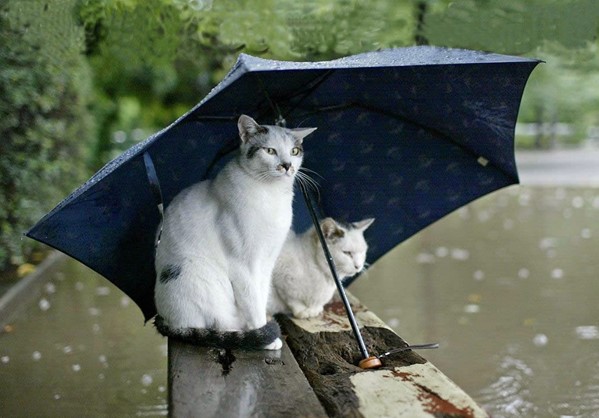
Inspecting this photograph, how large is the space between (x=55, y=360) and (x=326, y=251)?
2.71 m

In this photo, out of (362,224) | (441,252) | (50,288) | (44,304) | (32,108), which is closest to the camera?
(362,224)

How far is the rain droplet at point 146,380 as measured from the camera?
4832 mm

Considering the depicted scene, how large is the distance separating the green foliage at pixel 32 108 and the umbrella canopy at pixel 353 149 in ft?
7.86

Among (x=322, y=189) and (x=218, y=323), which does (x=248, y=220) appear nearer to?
(x=218, y=323)

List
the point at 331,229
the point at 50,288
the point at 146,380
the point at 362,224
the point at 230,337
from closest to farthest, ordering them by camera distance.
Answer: the point at 230,337 < the point at 331,229 < the point at 362,224 < the point at 146,380 < the point at 50,288

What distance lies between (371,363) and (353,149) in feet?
3.85

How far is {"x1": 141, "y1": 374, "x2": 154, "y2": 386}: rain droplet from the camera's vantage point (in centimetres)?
483

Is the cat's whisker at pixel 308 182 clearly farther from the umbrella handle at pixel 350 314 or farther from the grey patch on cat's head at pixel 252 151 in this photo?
the grey patch on cat's head at pixel 252 151

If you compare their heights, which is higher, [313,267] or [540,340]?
[313,267]

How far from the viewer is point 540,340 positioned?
5578 mm

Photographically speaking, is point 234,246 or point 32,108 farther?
point 32,108

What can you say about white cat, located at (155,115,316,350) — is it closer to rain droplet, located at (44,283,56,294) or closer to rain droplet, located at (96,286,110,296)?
rain droplet, located at (96,286,110,296)

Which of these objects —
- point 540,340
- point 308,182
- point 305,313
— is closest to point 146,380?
point 305,313

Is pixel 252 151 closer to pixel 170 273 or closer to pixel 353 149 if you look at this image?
pixel 170 273
